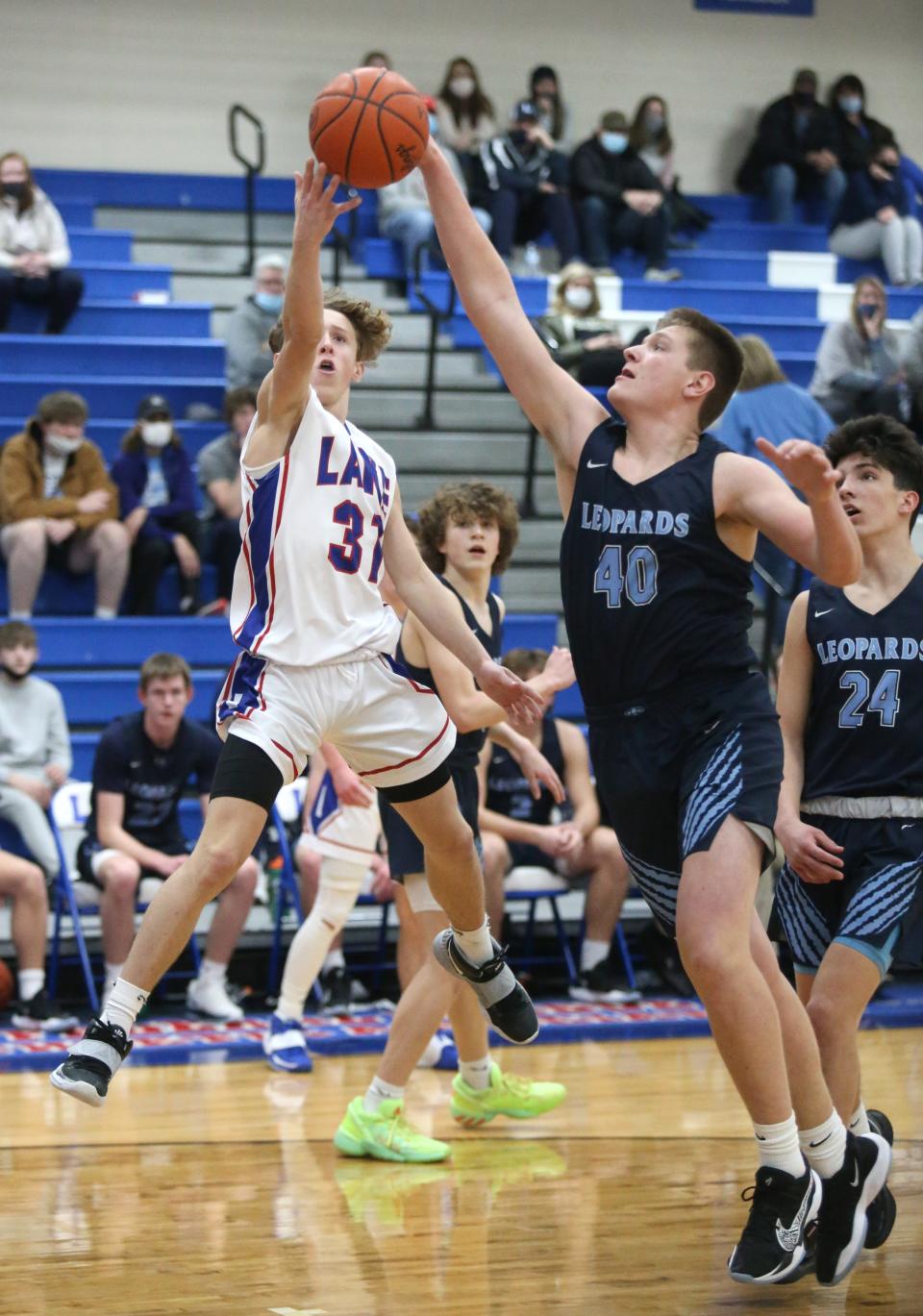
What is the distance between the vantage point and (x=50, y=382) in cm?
1064

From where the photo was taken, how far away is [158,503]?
9.68m

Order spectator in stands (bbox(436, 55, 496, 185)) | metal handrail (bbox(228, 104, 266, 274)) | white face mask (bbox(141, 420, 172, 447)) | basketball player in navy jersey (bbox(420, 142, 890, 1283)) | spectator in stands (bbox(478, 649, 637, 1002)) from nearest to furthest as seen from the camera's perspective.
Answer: basketball player in navy jersey (bbox(420, 142, 890, 1283)) → spectator in stands (bbox(478, 649, 637, 1002)) → white face mask (bbox(141, 420, 172, 447)) → metal handrail (bbox(228, 104, 266, 274)) → spectator in stands (bbox(436, 55, 496, 185))

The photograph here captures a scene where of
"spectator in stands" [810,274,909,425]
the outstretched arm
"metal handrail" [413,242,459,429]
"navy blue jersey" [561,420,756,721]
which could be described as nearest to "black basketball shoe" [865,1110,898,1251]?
"navy blue jersey" [561,420,756,721]

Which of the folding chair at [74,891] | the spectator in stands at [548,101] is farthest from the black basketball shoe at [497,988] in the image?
the spectator in stands at [548,101]

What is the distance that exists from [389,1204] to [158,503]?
563 cm

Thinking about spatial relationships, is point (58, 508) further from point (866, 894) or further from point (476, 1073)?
point (866, 894)

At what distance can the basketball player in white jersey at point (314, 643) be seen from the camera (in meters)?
3.96

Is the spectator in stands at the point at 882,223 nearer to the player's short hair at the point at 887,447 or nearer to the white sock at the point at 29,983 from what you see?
the white sock at the point at 29,983

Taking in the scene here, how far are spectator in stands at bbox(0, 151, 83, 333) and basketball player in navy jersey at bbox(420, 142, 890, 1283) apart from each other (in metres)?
7.51

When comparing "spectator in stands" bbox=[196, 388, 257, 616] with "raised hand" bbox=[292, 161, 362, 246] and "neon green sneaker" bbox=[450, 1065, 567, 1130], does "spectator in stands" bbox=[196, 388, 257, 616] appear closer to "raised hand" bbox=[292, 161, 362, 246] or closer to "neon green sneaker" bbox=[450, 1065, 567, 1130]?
"neon green sneaker" bbox=[450, 1065, 567, 1130]

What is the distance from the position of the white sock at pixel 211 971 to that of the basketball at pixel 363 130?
13.6 ft

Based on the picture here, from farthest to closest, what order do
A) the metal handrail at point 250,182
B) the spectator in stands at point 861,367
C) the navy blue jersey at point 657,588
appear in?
the metal handrail at point 250,182
the spectator in stands at point 861,367
the navy blue jersey at point 657,588

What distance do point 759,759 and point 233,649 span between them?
562 cm

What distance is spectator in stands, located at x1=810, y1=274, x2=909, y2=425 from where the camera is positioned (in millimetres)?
11172
